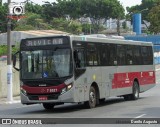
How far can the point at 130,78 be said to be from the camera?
24.2 meters

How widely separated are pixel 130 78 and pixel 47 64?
6.46m

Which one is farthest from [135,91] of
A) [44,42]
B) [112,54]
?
[44,42]

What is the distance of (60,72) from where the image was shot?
18.8m

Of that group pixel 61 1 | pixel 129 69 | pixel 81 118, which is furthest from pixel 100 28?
pixel 81 118

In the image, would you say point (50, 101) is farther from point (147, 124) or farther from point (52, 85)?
point (147, 124)

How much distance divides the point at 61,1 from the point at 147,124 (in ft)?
336

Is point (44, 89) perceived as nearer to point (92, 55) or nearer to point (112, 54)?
point (92, 55)

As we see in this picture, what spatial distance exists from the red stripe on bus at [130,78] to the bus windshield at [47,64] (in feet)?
13.7

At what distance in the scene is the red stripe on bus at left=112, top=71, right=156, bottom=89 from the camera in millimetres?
22641

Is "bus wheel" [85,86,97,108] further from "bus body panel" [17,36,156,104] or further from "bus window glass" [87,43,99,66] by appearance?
"bus window glass" [87,43,99,66]

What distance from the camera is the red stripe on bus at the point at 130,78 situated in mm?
22641

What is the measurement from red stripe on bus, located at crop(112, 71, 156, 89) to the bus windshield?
4.16m

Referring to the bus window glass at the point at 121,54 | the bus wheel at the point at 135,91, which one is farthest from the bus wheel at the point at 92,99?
the bus wheel at the point at 135,91

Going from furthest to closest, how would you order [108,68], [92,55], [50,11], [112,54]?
[50,11] → [112,54] → [108,68] → [92,55]
